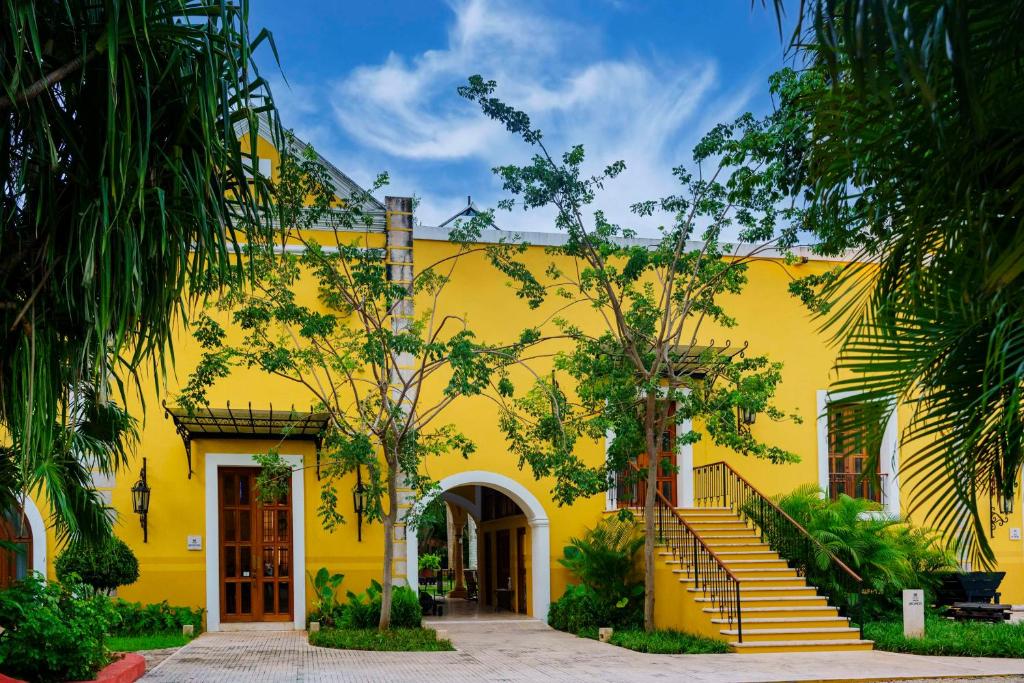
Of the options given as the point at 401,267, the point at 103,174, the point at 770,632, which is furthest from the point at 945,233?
the point at 401,267

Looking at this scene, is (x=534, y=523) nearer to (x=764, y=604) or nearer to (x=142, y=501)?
(x=764, y=604)

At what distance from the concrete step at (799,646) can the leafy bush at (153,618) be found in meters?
7.95

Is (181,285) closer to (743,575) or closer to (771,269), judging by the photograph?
(743,575)

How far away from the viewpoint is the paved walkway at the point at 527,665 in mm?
11805

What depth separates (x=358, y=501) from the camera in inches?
669

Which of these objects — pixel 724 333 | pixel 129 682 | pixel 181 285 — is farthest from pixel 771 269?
pixel 181 285

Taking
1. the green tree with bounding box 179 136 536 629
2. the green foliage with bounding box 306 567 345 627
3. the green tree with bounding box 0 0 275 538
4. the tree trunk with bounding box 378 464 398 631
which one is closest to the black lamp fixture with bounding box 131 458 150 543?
the green tree with bounding box 179 136 536 629

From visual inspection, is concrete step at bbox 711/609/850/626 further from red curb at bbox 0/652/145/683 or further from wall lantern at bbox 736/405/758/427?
red curb at bbox 0/652/145/683

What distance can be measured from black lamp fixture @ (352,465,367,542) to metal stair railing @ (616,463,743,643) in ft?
13.1

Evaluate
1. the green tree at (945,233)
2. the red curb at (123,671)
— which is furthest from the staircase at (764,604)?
the green tree at (945,233)

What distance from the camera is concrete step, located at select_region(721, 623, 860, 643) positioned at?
1436 cm

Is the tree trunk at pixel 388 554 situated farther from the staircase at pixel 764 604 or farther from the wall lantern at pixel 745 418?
the wall lantern at pixel 745 418

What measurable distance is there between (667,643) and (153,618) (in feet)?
24.6

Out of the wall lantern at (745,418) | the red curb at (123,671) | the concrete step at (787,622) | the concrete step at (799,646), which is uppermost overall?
the wall lantern at (745,418)
